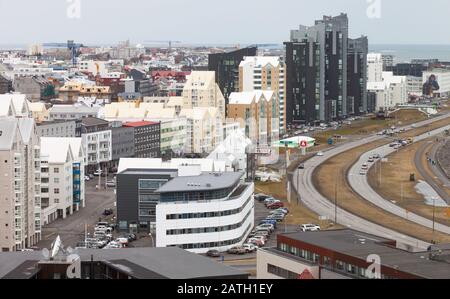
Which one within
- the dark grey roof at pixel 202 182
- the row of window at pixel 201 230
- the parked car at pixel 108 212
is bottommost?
the parked car at pixel 108 212

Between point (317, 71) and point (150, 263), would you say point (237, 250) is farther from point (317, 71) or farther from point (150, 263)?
→ point (317, 71)

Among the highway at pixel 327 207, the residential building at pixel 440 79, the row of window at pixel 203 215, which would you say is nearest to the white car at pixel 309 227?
the highway at pixel 327 207

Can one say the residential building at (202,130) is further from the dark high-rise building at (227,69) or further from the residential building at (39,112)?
the dark high-rise building at (227,69)

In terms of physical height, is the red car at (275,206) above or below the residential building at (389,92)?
below
